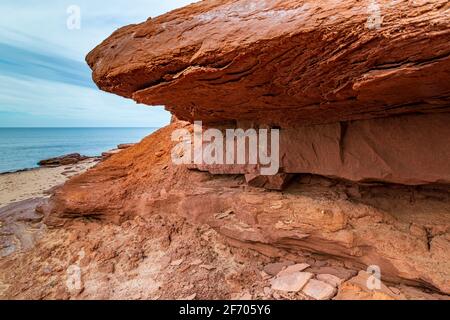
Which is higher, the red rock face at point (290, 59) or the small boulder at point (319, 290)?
the red rock face at point (290, 59)

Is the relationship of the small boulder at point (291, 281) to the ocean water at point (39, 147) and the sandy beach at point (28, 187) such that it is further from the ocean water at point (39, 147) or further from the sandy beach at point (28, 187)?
the ocean water at point (39, 147)

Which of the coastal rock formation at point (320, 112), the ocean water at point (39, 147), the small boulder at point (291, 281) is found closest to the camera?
the coastal rock formation at point (320, 112)

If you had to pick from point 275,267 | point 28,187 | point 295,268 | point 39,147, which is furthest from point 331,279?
point 39,147

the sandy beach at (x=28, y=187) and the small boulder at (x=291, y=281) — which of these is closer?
the small boulder at (x=291, y=281)

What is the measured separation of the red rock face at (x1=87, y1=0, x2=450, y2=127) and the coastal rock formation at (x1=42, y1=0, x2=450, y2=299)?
0.01 meters

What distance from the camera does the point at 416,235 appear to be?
303 cm

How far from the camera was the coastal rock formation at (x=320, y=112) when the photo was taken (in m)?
2.17

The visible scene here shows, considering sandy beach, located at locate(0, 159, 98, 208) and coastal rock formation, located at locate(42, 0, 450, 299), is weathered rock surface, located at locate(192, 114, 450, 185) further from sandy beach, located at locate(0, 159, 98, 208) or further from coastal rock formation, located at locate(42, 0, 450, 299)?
sandy beach, located at locate(0, 159, 98, 208)

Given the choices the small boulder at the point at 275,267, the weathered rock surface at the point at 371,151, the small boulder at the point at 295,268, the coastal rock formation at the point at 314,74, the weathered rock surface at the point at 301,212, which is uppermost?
the coastal rock formation at the point at 314,74

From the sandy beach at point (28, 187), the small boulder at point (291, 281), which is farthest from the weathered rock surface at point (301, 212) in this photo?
the sandy beach at point (28, 187)

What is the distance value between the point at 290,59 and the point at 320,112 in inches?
44.3

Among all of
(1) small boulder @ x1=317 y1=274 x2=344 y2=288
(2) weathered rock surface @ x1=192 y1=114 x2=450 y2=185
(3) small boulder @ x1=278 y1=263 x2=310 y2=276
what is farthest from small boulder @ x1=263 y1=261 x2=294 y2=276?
(2) weathered rock surface @ x1=192 y1=114 x2=450 y2=185

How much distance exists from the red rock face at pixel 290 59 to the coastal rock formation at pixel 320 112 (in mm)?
13
